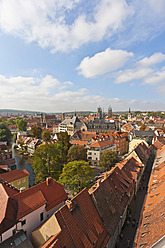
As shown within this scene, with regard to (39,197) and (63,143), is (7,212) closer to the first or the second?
(39,197)

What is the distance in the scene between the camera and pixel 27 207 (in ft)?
48.9

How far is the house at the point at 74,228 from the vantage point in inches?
423

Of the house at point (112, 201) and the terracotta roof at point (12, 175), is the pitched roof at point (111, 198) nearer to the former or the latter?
the house at point (112, 201)

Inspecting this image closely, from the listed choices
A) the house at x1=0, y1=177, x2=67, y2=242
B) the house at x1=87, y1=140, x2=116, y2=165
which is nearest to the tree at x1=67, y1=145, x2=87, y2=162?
the house at x1=87, y1=140, x2=116, y2=165

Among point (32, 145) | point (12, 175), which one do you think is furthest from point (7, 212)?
point (32, 145)

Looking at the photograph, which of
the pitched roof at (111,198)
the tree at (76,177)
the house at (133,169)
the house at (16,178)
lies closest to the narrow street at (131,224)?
the house at (133,169)

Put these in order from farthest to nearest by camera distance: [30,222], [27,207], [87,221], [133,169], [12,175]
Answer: [133,169]
[12,175]
[30,222]
[27,207]
[87,221]

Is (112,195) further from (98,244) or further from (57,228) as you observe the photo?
(57,228)

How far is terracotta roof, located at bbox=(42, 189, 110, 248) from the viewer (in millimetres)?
10684

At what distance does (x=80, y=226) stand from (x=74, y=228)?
78 centimetres

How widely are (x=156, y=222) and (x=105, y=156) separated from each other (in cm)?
2270

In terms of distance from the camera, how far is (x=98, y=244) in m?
12.1

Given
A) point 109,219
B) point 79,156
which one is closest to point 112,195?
point 109,219

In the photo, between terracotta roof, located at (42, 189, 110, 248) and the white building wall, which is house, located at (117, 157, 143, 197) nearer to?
terracotta roof, located at (42, 189, 110, 248)
